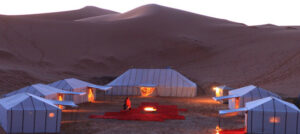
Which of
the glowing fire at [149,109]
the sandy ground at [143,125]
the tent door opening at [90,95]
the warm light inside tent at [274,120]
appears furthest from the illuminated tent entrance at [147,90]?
the warm light inside tent at [274,120]

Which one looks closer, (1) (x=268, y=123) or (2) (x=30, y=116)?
(2) (x=30, y=116)

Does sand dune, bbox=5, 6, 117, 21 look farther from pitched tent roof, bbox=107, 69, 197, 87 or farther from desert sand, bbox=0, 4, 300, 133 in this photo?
pitched tent roof, bbox=107, 69, 197, 87

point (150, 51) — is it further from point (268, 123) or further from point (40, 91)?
point (268, 123)

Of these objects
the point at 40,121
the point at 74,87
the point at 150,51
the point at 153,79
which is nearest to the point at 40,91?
the point at 40,121

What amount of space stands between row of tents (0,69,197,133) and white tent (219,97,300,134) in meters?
8.31

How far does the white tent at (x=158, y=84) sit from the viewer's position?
109 ft

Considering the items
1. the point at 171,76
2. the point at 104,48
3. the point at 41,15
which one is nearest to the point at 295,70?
the point at 171,76

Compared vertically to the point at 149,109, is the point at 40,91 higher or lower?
higher

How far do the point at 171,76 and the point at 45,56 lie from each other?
81.9 ft

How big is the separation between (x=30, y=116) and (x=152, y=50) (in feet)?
147

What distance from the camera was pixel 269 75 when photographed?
132 feet

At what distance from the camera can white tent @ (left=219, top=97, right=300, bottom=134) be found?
14273mm

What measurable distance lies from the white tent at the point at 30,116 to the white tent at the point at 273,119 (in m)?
8.34

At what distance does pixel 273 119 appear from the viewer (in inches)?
569
